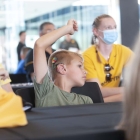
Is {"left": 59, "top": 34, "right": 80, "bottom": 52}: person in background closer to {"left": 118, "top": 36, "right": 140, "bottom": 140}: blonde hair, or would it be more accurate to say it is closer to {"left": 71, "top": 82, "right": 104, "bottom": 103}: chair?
{"left": 71, "top": 82, "right": 104, "bottom": 103}: chair

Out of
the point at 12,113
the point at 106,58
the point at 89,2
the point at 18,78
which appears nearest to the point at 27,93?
the point at 106,58

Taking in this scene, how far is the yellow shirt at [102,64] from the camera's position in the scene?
133 inches

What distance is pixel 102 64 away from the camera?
11.3 ft

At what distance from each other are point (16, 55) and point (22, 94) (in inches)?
242

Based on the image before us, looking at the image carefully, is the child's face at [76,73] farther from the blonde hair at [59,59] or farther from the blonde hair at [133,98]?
the blonde hair at [133,98]

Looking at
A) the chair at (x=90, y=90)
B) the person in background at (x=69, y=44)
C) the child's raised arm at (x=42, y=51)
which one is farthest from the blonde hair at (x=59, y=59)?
the person in background at (x=69, y=44)

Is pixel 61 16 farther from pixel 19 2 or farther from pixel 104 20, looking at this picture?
pixel 104 20

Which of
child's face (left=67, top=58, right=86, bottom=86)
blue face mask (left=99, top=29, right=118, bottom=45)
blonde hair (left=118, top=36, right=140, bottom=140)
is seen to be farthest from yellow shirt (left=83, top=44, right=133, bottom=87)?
blonde hair (left=118, top=36, right=140, bottom=140)

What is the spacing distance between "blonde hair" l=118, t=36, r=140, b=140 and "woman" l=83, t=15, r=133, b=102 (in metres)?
2.01

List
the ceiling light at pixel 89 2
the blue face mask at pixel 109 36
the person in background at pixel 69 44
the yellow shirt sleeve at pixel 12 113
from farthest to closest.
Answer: the ceiling light at pixel 89 2 → the person in background at pixel 69 44 → the blue face mask at pixel 109 36 → the yellow shirt sleeve at pixel 12 113

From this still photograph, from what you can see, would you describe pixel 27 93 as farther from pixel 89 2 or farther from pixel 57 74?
pixel 89 2

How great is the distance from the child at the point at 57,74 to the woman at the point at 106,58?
0.59 m

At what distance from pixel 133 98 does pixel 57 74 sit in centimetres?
158

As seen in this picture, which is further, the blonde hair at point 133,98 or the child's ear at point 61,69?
the child's ear at point 61,69
